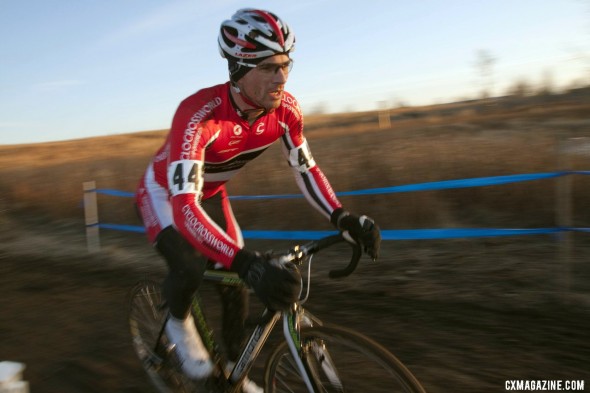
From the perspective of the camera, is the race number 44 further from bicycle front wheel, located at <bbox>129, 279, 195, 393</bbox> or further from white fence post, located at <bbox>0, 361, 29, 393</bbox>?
white fence post, located at <bbox>0, 361, 29, 393</bbox>

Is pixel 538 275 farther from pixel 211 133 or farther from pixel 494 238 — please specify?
pixel 211 133

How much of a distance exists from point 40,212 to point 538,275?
9.99 m

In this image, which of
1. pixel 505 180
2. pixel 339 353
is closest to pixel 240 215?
pixel 505 180

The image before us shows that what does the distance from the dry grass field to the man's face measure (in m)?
2.17

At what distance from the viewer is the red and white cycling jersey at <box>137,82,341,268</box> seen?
2.55m

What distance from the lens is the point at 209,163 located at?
3.10 m

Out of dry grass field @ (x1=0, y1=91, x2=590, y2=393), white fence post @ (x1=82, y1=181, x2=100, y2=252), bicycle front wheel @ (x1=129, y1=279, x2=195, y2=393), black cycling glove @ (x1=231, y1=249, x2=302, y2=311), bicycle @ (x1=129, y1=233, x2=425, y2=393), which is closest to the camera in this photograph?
black cycling glove @ (x1=231, y1=249, x2=302, y2=311)

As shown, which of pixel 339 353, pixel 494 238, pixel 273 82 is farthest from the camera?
pixel 494 238

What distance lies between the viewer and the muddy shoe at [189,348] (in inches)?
110

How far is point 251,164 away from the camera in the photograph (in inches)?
402

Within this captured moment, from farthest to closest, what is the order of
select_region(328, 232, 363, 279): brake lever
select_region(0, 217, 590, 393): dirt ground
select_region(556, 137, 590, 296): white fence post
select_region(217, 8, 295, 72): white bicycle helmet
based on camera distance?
select_region(556, 137, 590, 296): white fence post < select_region(0, 217, 590, 393): dirt ground < select_region(217, 8, 295, 72): white bicycle helmet < select_region(328, 232, 363, 279): brake lever

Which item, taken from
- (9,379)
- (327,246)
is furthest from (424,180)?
(9,379)

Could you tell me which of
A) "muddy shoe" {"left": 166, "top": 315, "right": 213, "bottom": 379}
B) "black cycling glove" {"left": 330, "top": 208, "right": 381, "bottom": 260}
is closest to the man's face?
"black cycling glove" {"left": 330, "top": 208, "right": 381, "bottom": 260}

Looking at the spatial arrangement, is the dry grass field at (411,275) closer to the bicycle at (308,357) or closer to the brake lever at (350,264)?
the bicycle at (308,357)
